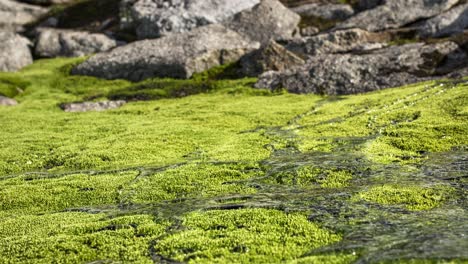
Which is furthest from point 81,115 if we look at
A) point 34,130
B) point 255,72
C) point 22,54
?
point 22,54

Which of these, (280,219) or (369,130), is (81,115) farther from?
(280,219)

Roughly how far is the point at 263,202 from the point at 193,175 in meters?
→ 5.36

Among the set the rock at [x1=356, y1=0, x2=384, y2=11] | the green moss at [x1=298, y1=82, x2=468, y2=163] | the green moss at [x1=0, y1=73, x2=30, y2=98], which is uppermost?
the rock at [x1=356, y1=0, x2=384, y2=11]

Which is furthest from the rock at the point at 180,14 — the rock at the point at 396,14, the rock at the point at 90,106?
the rock at the point at 90,106

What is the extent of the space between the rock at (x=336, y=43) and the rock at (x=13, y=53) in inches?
1664

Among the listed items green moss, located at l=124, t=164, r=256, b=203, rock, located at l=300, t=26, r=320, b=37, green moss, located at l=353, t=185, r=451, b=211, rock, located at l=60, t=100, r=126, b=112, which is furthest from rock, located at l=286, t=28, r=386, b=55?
green moss, located at l=353, t=185, r=451, b=211

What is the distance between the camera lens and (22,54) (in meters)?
75.7

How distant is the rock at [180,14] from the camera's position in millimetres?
79562

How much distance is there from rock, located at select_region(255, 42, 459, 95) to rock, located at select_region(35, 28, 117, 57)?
127ft

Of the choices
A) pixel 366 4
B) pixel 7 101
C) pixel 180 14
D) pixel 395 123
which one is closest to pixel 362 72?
pixel 395 123

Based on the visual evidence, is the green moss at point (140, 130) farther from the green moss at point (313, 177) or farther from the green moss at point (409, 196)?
the green moss at point (409, 196)

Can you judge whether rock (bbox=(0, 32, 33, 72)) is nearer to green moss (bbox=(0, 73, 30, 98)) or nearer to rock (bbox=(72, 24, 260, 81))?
green moss (bbox=(0, 73, 30, 98))

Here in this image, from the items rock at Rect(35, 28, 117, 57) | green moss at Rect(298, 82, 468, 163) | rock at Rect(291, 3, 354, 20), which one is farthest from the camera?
rock at Rect(35, 28, 117, 57)

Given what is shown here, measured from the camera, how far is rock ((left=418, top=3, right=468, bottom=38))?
6262 centimetres
